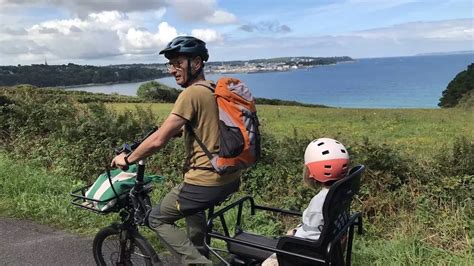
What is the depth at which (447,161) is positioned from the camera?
5902mm

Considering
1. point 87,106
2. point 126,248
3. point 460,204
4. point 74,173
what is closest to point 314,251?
point 126,248

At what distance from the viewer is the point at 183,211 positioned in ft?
11.2

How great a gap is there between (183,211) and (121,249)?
0.92 m

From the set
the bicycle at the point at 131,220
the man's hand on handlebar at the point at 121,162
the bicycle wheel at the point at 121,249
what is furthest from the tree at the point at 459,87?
the man's hand on handlebar at the point at 121,162

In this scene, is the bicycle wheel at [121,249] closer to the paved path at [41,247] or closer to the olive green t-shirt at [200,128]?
the paved path at [41,247]

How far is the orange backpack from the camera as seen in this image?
10.1 ft

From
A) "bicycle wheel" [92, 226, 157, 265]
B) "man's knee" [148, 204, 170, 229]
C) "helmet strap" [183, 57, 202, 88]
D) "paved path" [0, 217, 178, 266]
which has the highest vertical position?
"helmet strap" [183, 57, 202, 88]

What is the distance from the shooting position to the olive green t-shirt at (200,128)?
3.12 m

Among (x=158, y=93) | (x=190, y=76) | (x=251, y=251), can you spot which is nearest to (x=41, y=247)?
(x=251, y=251)

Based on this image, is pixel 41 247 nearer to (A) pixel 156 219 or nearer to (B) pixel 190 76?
(A) pixel 156 219

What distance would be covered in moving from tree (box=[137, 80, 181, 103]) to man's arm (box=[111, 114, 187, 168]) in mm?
38162

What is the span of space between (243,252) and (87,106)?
759 centimetres

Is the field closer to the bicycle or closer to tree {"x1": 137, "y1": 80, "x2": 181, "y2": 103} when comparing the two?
the bicycle

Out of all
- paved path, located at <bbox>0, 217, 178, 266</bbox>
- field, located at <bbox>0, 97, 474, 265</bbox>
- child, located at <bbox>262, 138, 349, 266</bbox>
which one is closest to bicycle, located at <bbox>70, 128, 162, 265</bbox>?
paved path, located at <bbox>0, 217, 178, 266</bbox>
